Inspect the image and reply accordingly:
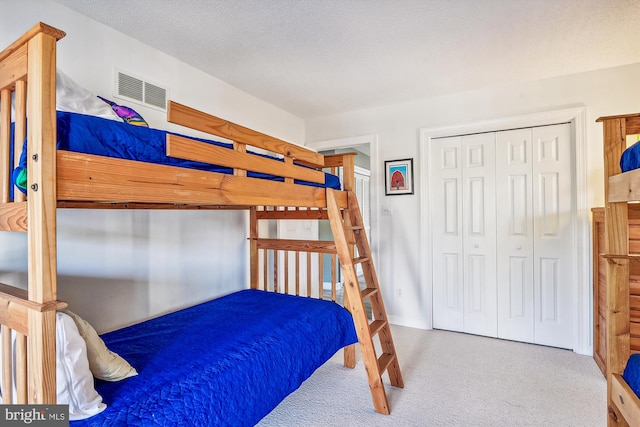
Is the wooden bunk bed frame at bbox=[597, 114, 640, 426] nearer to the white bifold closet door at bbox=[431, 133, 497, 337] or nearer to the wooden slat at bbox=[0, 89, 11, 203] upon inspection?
the white bifold closet door at bbox=[431, 133, 497, 337]

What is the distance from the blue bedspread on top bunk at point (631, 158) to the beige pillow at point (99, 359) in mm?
2086

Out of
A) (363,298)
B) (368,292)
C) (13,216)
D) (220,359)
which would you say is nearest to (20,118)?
(13,216)

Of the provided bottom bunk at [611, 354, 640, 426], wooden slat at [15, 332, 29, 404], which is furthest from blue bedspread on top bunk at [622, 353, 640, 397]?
wooden slat at [15, 332, 29, 404]

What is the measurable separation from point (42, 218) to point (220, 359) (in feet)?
2.99

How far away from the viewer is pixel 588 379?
7.46 feet

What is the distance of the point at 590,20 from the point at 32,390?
3.15 meters

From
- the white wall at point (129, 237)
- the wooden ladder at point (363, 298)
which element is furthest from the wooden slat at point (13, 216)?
A: the wooden ladder at point (363, 298)

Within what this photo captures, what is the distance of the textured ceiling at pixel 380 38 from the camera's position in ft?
6.00

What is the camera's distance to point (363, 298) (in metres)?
2.04

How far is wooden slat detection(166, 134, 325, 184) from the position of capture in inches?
46.6

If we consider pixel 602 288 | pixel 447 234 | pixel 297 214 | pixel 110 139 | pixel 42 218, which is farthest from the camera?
pixel 447 234

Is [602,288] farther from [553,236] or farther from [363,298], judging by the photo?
[363,298]

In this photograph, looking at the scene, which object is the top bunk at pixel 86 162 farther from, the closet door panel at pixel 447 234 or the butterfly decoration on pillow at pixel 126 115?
the closet door panel at pixel 447 234

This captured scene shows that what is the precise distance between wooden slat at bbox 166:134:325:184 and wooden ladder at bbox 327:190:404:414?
1.37 ft
